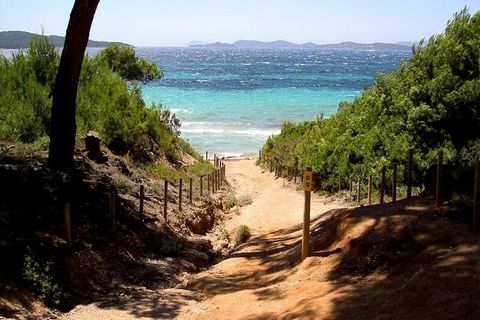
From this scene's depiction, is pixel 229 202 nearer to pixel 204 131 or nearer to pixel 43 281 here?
pixel 43 281

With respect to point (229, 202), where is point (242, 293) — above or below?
above

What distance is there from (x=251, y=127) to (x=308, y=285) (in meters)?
50.5

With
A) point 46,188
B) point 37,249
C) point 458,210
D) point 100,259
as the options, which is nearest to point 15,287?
point 37,249

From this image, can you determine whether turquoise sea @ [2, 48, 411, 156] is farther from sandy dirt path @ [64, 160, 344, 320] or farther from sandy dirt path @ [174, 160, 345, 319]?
sandy dirt path @ [64, 160, 344, 320]

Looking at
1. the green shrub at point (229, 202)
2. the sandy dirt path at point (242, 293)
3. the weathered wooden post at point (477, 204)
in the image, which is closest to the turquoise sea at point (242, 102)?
the green shrub at point (229, 202)

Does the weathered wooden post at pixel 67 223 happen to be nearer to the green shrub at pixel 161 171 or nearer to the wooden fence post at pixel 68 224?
the wooden fence post at pixel 68 224

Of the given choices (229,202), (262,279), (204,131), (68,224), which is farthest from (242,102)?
(68,224)

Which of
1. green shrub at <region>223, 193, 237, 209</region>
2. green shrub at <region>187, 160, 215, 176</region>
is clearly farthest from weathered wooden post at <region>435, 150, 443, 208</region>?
green shrub at <region>187, 160, 215, 176</region>

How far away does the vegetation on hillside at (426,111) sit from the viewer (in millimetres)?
17734

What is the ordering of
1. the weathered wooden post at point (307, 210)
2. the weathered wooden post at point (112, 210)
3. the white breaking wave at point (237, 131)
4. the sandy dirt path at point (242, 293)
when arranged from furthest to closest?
1. the white breaking wave at point (237, 131)
2. the weathered wooden post at point (112, 210)
3. the weathered wooden post at point (307, 210)
4. the sandy dirt path at point (242, 293)

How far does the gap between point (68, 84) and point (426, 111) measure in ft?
40.0

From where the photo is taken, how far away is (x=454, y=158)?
53.5ft

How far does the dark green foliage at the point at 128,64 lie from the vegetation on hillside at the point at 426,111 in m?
17.8

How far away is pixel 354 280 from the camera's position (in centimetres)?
789
